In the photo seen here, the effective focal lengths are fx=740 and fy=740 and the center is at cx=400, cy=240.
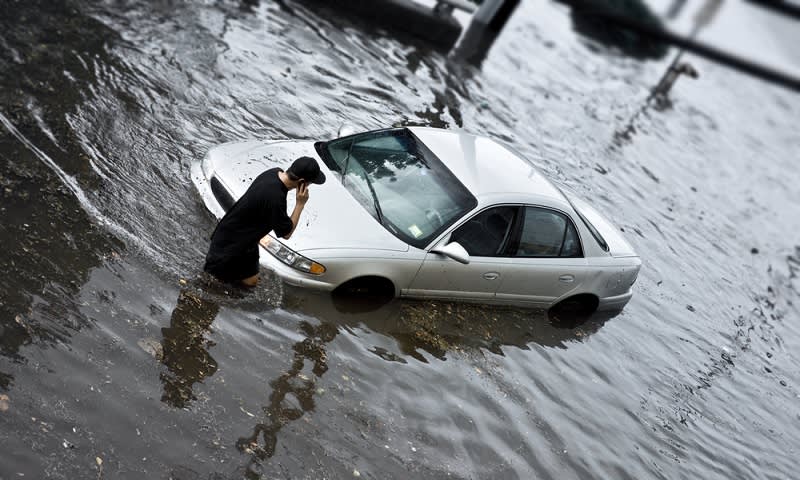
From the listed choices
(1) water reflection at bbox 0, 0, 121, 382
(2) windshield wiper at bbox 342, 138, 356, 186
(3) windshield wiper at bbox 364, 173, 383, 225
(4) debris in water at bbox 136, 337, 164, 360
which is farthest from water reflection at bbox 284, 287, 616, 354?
A: (1) water reflection at bbox 0, 0, 121, 382

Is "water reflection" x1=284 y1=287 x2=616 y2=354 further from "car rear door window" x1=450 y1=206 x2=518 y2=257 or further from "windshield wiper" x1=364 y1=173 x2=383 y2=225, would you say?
"windshield wiper" x1=364 y1=173 x2=383 y2=225

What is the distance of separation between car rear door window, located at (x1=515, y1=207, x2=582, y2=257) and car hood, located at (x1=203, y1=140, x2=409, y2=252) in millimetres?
1408

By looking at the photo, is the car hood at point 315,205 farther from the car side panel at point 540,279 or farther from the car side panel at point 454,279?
the car side panel at point 540,279

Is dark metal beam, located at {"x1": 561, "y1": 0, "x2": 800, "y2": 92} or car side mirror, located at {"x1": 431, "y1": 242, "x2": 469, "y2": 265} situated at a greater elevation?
dark metal beam, located at {"x1": 561, "y1": 0, "x2": 800, "y2": 92}

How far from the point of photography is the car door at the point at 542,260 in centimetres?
735

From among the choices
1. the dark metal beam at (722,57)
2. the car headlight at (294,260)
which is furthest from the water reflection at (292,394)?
the dark metal beam at (722,57)

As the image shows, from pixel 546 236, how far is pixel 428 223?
1.41m

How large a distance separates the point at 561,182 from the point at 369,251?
616 centimetres

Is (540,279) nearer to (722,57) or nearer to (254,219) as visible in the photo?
(254,219)

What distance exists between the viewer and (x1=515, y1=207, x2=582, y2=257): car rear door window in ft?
24.2

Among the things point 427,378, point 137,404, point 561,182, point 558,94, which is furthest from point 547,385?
point 558,94

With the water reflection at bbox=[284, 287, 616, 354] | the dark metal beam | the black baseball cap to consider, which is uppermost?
the dark metal beam

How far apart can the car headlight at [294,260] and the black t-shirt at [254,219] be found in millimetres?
598

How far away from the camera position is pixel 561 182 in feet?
38.8
